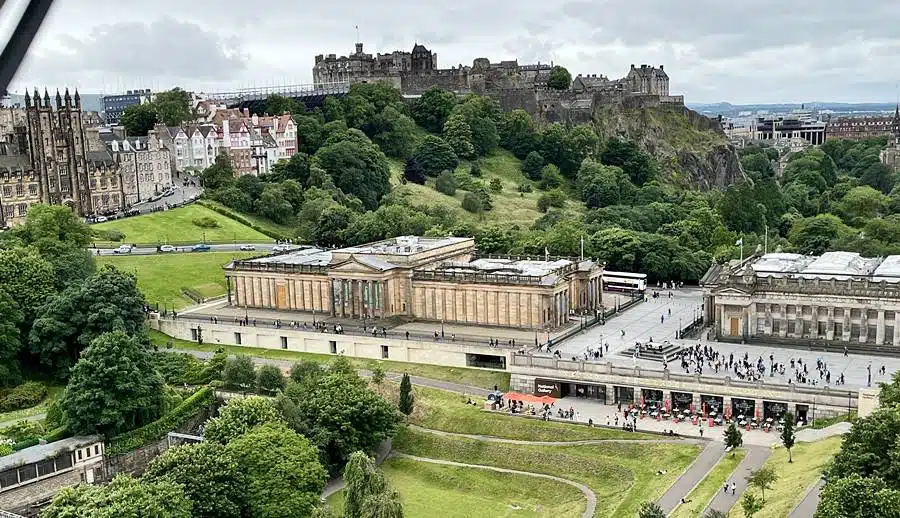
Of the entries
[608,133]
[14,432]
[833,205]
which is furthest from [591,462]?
[608,133]

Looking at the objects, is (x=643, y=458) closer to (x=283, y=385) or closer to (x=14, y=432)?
(x=283, y=385)

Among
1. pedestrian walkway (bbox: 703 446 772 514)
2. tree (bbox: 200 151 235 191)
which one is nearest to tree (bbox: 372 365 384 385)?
pedestrian walkway (bbox: 703 446 772 514)

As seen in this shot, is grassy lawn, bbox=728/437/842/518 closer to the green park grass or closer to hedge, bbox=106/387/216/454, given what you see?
hedge, bbox=106/387/216/454

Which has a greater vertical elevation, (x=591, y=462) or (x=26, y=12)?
(x=26, y=12)

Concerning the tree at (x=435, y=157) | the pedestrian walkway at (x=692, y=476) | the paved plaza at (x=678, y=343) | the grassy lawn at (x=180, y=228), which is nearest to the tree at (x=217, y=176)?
the grassy lawn at (x=180, y=228)

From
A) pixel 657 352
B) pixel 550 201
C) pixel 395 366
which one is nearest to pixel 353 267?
pixel 395 366
